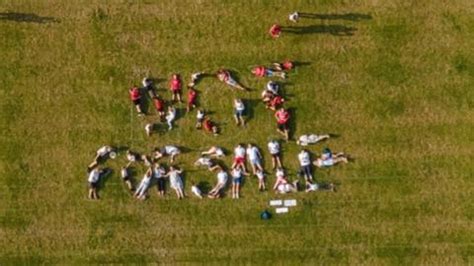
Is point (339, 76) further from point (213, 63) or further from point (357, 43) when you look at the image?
point (213, 63)

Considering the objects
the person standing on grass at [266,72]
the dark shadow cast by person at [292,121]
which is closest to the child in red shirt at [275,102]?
the dark shadow cast by person at [292,121]

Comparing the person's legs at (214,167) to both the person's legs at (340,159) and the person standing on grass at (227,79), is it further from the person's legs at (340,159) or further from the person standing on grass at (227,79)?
the person's legs at (340,159)

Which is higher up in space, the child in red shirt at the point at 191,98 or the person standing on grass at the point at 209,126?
the child in red shirt at the point at 191,98

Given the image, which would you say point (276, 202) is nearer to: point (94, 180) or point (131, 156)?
point (131, 156)

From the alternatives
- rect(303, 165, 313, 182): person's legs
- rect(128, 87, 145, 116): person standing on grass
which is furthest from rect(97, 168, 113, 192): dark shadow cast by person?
rect(303, 165, 313, 182): person's legs

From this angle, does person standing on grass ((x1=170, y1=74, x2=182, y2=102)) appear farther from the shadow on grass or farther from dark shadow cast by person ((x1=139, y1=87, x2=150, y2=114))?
the shadow on grass

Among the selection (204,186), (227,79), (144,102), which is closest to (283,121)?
(227,79)

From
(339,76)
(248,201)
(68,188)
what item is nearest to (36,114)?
(68,188)

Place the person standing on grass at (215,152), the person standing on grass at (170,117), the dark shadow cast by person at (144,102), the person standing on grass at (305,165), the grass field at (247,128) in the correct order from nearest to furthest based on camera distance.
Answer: the grass field at (247,128)
the person standing on grass at (305,165)
the person standing on grass at (215,152)
the person standing on grass at (170,117)
the dark shadow cast by person at (144,102)
